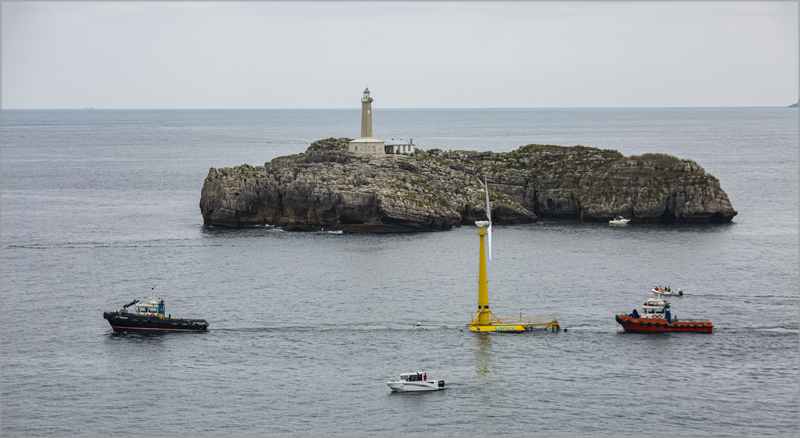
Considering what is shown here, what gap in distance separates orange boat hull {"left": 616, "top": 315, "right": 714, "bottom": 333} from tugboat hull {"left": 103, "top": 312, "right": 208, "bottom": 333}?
42255 mm

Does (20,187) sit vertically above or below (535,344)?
above

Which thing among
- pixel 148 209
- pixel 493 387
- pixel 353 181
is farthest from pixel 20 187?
pixel 493 387

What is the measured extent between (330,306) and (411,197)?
50.1 meters

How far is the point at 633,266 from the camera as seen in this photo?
105438mm

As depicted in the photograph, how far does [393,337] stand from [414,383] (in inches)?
545

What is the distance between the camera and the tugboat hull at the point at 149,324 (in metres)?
81.5

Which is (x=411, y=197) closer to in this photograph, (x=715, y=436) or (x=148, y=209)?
(x=148, y=209)

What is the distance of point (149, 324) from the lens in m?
82.8

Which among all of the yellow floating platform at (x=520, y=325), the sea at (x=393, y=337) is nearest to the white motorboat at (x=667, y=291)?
the sea at (x=393, y=337)

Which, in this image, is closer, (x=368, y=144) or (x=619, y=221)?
(x=619, y=221)

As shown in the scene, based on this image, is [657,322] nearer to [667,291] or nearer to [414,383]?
[667,291]

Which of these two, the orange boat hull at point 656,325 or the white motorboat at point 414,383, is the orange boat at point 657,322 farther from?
the white motorboat at point 414,383

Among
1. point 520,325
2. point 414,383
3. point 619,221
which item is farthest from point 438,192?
point 414,383

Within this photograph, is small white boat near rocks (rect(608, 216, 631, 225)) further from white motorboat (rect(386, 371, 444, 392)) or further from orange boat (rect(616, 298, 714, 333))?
white motorboat (rect(386, 371, 444, 392))
